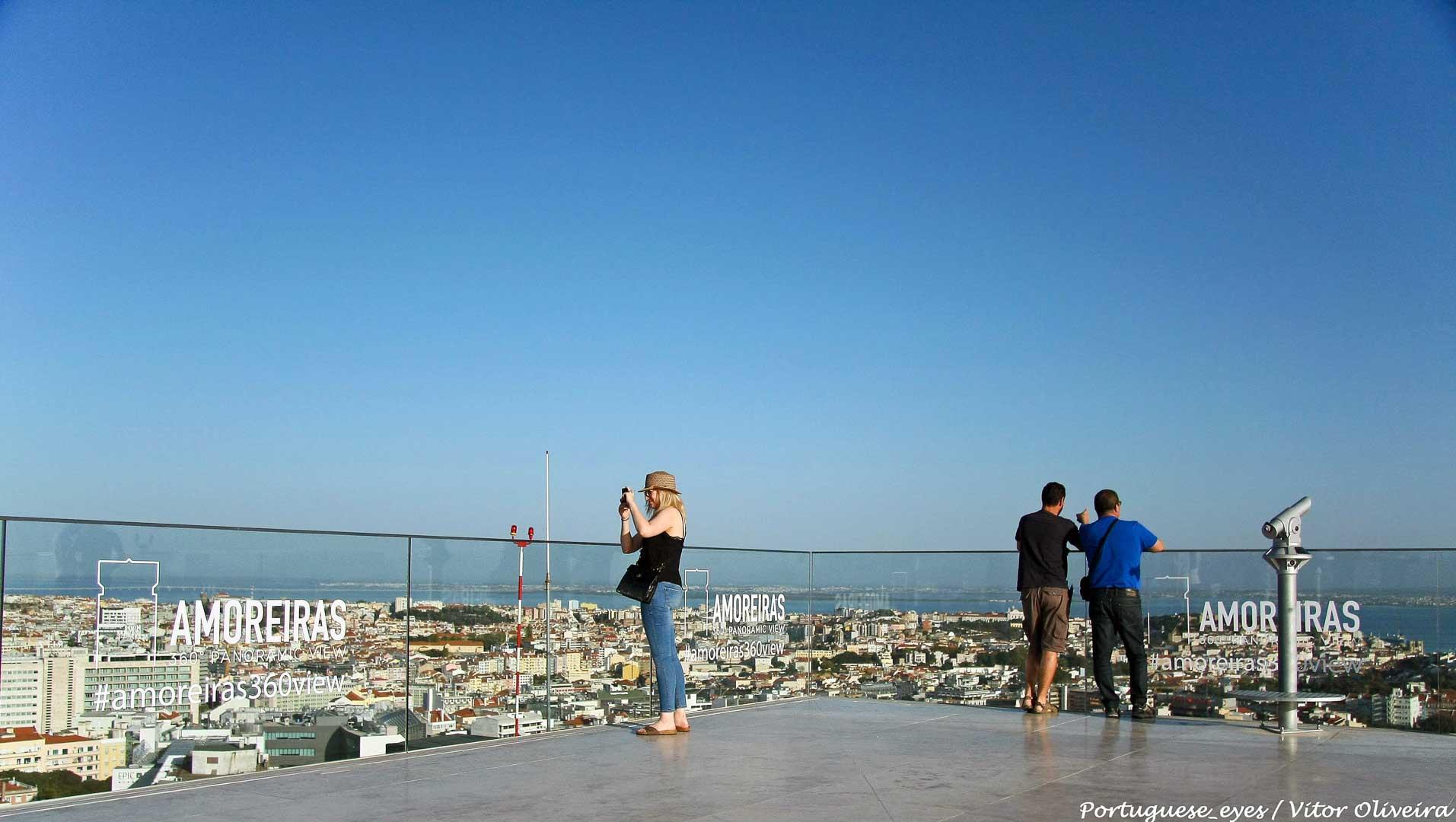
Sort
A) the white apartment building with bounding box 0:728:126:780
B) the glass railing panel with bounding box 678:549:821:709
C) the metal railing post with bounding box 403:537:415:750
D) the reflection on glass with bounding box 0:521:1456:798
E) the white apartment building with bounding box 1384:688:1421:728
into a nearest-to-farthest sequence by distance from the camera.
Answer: the white apartment building with bounding box 0:728:126:780 < the reflection on glass with bounding box 0:521:1456:798 < the metal railing post with bounding box 403:537:415:750 < the white apartment building with bounding box 1384:688:1421:728 < the glass railing panel with bounding box 678:549:821:709

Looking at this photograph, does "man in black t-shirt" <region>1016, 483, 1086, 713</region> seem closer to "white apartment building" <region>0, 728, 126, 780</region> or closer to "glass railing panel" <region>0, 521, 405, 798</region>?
"glass railing panel" <region>0, 521, 405, 798</region>

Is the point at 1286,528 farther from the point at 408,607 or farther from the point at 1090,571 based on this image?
the point at 408,607

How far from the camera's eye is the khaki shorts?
26.0 feet

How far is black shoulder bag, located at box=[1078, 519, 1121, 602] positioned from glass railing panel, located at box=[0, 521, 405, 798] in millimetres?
4314

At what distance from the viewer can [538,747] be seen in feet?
22.5

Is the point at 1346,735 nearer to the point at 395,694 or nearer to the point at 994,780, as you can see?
the point at 994,780

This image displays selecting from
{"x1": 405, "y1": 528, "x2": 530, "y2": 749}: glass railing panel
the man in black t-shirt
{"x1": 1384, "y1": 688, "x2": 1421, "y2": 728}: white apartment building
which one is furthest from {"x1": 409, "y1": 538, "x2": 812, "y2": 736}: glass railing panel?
{"x1": 1384, "y1": 688, "x2": 1421, "y2": 728}: white apartment building

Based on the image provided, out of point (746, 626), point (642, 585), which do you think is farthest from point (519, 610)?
point (746, 626)

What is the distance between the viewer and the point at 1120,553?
779cm

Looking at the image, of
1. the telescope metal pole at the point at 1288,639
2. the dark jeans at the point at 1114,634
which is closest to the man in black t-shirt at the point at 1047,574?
the dark jeans at the point at 1114,634

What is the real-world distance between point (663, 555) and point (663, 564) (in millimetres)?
52

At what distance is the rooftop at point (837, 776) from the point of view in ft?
16.2

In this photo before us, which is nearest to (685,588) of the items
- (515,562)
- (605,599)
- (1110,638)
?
(605,599)

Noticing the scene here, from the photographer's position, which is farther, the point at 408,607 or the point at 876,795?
the point at 408,607
